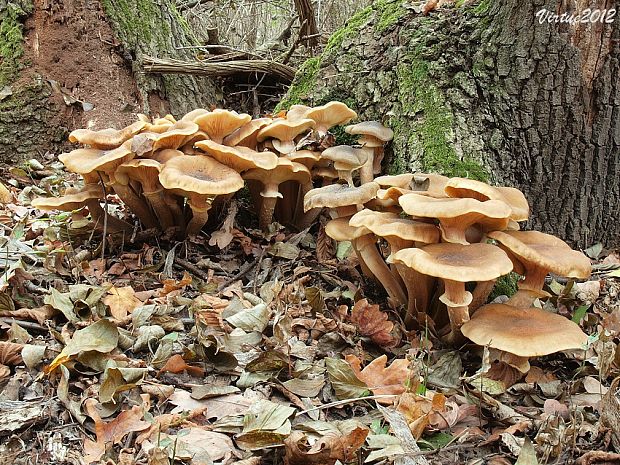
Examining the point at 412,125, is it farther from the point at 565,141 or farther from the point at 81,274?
the point at 81,274

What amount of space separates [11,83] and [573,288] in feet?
20.9

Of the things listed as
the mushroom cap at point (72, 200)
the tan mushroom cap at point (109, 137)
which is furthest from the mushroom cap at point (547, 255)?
the mushroom cap at point (72, 200)

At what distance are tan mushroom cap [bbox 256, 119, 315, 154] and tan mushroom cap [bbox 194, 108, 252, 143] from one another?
19 centimetres

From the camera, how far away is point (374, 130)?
431 cm

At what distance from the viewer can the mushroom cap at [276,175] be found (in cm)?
419

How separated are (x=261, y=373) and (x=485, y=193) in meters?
1.62

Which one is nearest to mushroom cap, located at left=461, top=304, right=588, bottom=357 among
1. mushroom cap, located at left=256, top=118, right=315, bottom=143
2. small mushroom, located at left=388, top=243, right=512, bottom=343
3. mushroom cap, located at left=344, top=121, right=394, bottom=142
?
small mushroom, located at left=388, top=243, right=512, bottom=343

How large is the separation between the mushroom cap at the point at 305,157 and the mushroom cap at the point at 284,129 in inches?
6.2

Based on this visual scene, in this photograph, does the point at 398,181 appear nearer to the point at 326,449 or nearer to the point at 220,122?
the point at 220,122

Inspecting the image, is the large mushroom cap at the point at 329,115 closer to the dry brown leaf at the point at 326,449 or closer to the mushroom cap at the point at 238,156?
the mushroom cap at the point at 238,156

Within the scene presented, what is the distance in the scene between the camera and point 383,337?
3473 millimetres

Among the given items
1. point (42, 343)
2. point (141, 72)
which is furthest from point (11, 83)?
point (42, 343)

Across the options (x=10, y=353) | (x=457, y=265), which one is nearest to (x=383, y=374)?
(x=457, y=265)

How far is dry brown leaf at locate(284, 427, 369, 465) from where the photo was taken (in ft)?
7.34
